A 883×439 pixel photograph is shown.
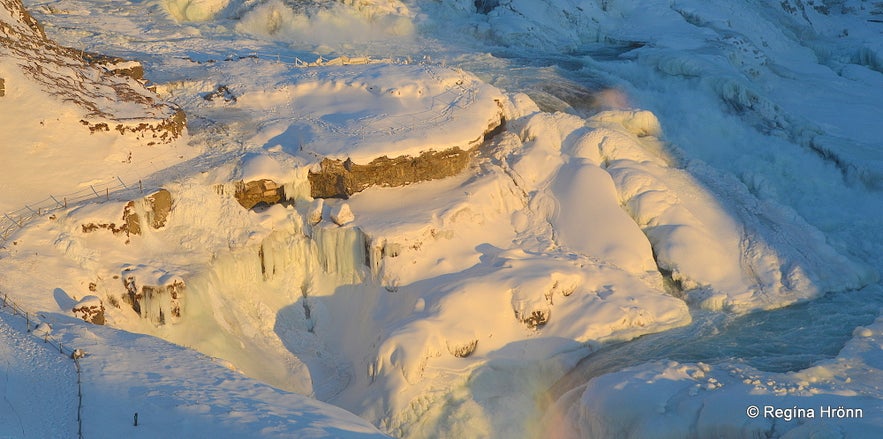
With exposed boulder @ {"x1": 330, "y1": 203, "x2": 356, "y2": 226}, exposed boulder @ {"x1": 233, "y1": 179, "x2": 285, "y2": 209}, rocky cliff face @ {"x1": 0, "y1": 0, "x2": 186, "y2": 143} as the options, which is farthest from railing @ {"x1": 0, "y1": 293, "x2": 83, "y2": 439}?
exposed boulder @ {"x1": 330, "y1": 203, "x2": 356, "y2": 226}

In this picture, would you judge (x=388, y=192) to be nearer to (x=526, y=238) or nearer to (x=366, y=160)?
(x=366, y=160)

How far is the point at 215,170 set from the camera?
13.9m

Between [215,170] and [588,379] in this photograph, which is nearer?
[588,379]

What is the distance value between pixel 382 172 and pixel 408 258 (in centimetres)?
178

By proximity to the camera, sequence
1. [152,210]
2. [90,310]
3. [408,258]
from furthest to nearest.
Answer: [408,258], [152,210], [90,310]

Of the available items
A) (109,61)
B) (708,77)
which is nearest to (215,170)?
(109,61)

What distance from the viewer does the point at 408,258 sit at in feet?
A: 44.0

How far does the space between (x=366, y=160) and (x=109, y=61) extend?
5687 millimetres

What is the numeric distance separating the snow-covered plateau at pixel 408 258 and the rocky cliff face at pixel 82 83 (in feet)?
0.17

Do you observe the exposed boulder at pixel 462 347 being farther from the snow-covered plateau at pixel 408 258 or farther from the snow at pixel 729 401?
the snow at pixel 729 401

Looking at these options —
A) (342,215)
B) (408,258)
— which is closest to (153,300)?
(342,215)

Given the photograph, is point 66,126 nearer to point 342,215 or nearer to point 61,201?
point 61,201

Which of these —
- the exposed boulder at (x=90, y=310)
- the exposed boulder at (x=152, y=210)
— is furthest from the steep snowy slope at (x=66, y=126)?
the exposed boulder at (x=90, y=310)

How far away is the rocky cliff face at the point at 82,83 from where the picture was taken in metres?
14.4
